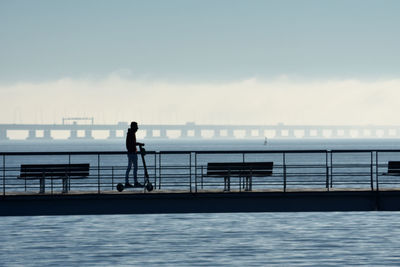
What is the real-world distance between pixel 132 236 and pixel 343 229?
859 cm

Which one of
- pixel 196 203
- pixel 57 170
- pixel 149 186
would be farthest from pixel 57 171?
pixel 196 203

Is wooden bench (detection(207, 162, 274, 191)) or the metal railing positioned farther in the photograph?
wooden bench (detection(207, 162, 274, 191))

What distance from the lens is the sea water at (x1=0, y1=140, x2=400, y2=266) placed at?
22719mm

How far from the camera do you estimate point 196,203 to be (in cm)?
2177

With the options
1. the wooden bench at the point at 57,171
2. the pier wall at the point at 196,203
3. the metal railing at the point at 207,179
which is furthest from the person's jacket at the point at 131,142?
the pier wall at the point at 196,203

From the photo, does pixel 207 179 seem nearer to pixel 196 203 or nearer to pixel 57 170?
pixel 57 170

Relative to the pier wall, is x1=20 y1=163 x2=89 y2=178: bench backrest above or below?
above

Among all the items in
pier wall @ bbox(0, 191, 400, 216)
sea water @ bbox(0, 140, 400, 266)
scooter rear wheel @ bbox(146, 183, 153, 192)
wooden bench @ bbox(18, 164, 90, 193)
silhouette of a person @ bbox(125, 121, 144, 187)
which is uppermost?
silhouette of a person @ bbox(125, 121, 144, 187)

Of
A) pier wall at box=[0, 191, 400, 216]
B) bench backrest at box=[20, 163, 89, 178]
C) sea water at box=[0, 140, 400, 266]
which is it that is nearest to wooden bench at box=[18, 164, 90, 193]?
bench backrest at box=[20, 163, 89, 178]

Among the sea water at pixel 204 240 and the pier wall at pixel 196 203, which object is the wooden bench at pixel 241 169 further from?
the sea water at pixel 204 240

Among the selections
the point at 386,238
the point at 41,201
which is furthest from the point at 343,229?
the point at 41,201

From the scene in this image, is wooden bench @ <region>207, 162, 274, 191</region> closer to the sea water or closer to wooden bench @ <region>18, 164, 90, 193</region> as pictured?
the sea water

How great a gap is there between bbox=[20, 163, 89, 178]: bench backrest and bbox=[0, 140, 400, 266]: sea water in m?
2.38

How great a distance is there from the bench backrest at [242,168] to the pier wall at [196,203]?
47.8 inches
